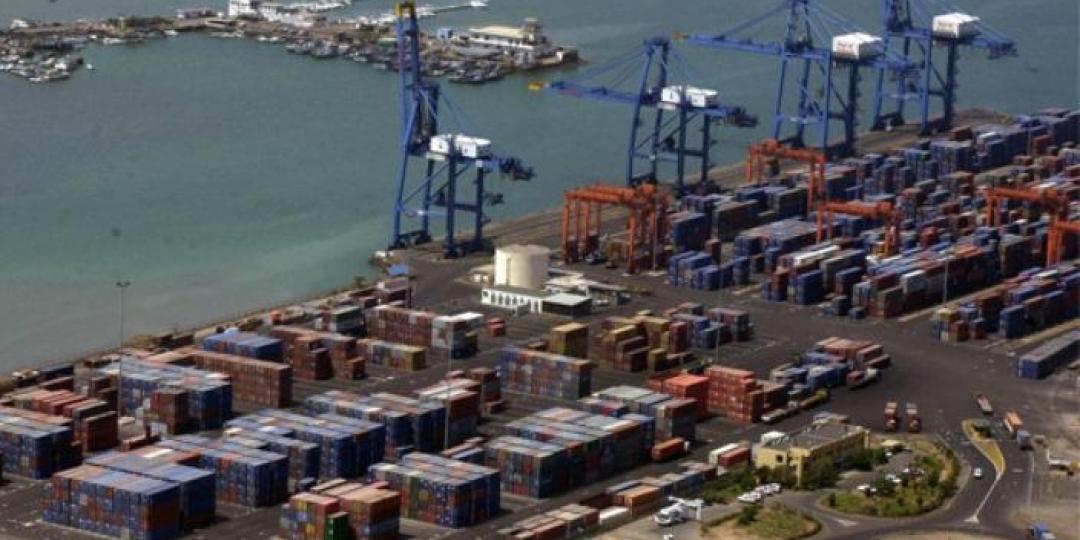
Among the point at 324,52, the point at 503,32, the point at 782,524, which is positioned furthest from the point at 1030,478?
the point at 324,52

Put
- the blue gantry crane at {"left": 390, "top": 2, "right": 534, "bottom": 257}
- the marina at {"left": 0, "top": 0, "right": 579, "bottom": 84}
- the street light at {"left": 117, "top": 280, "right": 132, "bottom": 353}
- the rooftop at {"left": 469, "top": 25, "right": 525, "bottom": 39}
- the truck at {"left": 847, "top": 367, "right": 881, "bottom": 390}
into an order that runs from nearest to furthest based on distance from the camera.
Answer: the truck at {"left": 847, "top": 367, "right": 881, "bottom": 390} < the street light at {"left": 117, "top": 280, "right": 132, "bottom": 353} < the blue gantry crane at {"left": 390, "top": 2, "right": 534, "bottom": 257} < the marina at {"left": 0, "top": 0, "right": 579, "bottom": 84} < the rooftop at {"left": 469, "top": 25, "right": 525, "bottom": 39}

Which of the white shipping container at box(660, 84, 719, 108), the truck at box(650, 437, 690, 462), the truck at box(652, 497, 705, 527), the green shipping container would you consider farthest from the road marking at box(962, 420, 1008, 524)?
the white shipping container at box(660, 84, 719, 108)

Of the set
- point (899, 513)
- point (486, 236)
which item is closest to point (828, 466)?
point (899, 513)

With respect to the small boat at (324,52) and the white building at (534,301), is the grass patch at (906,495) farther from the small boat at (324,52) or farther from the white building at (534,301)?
the small boat at (324,52)

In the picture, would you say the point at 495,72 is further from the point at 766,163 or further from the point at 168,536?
the point at 168,536

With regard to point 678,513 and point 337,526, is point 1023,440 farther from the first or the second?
point 337,526

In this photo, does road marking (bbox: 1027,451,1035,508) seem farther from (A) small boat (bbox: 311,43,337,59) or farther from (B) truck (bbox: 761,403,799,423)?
(A) small boat (bbox: 311,43,337,59)
